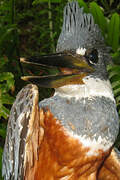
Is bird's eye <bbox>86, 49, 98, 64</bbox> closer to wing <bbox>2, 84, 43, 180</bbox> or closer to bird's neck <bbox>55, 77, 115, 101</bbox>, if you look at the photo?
bird's neck <bbox>55, 77, 115, 101</bbox>

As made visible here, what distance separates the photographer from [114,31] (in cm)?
366

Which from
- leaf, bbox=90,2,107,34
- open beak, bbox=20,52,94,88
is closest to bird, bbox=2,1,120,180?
open beak, bbox=20,52,94,88

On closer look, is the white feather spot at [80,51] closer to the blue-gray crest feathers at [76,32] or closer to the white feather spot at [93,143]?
the blue-gray crest feathers at [76,32]

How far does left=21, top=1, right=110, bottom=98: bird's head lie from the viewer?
181 cm

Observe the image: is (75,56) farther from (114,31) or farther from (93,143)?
(114,31)

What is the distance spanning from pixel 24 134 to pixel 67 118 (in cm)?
31

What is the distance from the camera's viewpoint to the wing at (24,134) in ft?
5.96

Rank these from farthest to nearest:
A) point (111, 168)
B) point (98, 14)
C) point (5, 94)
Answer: point (98, 14) → point (5, 94) → point (111, 168)

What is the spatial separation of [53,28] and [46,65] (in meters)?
2.29

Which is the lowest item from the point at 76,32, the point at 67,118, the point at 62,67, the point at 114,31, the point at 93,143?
the point at 93,143

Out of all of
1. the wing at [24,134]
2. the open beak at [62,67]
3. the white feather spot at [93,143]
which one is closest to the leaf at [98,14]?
the open beak at [62,67]

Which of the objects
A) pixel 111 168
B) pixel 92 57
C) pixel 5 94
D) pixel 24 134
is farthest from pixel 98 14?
pixel 24 134

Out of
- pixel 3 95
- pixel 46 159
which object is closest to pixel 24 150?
pixel 46 159

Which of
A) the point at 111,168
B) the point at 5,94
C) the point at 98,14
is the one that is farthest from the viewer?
the point at 98,14
